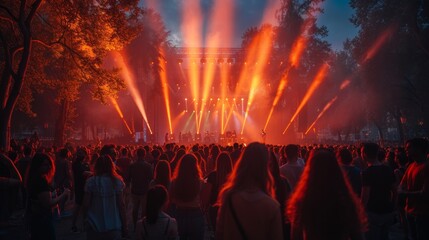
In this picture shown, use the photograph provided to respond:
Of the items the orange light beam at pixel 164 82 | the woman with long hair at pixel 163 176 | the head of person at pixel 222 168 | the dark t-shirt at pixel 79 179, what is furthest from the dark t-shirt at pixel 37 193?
the orange light beam at pixel 164 82

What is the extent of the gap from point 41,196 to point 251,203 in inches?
138

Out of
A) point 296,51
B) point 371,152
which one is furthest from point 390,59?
point 371,152

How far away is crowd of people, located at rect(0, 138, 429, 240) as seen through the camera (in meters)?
3.46

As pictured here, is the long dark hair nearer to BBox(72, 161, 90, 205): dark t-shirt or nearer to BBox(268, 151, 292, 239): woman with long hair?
BBox(268, 151, 292, 239): woman with long hair

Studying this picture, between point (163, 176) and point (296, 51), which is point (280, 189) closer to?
point (163, 176)

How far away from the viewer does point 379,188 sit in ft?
19.5

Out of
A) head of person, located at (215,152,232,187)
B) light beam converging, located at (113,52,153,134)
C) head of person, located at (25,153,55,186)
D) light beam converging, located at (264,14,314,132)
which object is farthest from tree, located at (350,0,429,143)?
head of person, located at (25,153,55,186)

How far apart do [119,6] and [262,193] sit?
16.1m

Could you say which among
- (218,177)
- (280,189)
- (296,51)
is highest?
(296,51)

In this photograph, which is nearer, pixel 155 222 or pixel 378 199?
pixel 155 222

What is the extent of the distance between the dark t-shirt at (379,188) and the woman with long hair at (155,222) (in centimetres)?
323

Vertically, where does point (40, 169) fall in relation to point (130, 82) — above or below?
below

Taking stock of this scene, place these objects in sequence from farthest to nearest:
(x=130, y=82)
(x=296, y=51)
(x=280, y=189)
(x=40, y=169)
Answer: (x=296, y=51)
(x=130, y=82)
(x=40, y=169)
(x=280, y=189)

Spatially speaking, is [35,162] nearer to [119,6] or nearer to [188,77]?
[119,6]
